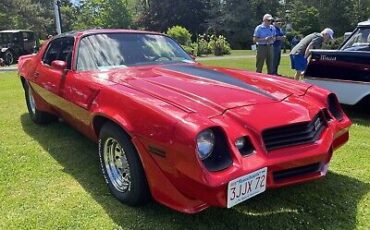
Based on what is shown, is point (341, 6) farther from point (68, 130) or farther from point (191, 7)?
point (68, 130)

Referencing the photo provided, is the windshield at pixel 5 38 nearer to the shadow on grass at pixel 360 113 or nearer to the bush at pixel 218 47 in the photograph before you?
the bush at pixel 218 47

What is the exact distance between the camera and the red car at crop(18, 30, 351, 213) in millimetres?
2547

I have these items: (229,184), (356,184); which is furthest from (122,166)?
(356,184)

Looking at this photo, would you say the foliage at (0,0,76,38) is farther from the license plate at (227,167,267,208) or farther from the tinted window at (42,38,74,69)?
the license plate at (227,167,267,208)

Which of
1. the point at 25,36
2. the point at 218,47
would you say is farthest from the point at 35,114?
the point at 218,47

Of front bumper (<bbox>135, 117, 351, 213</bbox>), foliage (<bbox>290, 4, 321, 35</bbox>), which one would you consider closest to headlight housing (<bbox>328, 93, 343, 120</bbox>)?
front bumper (<bbox>135, 117, 351, 213</bbox>)

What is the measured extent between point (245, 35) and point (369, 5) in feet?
42.8

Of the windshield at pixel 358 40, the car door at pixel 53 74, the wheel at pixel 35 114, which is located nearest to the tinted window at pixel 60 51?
the car door at pixel 53 74

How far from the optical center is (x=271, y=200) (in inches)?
132

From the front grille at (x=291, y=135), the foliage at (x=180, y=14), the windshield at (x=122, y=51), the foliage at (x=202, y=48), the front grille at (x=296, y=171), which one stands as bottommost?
the foliage at (x=202, y=48)

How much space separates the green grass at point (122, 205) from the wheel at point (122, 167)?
12 cm

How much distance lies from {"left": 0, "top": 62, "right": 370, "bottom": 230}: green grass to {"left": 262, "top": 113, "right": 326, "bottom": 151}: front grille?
2.02 ft

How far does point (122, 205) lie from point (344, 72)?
4.10m

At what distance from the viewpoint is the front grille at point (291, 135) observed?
2773 mm
